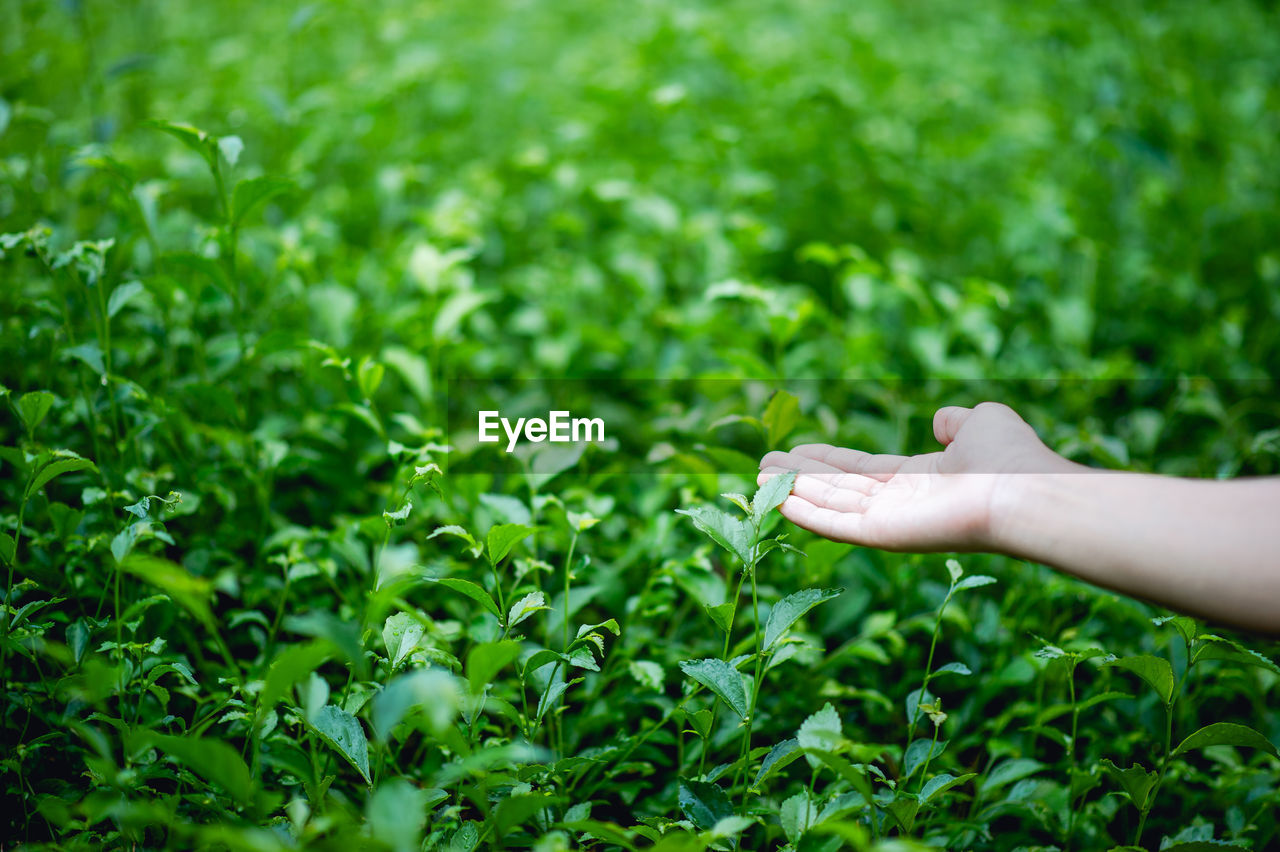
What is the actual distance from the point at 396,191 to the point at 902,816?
2167 mm

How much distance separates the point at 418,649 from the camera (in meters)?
1.17

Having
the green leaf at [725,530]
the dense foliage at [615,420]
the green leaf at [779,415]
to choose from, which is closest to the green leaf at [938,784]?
the dense foliage at [615,420]

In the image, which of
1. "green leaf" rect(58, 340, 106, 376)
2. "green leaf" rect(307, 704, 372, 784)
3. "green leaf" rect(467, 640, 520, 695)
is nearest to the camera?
"green leaf" rect(467, 640, 520, 695)

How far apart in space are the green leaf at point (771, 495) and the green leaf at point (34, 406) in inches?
41.7

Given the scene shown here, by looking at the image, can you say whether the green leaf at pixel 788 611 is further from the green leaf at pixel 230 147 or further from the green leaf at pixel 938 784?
the green leaf at pixel 230 147

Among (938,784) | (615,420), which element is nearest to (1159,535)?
(938,784)

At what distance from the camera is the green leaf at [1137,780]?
43.9 inches

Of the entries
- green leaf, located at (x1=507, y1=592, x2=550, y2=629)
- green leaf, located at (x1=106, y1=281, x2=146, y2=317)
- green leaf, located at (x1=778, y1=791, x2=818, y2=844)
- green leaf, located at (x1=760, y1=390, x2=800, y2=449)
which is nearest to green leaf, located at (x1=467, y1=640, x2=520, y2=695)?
green leaf, located at (x1=507, y1=592, x2=550, y2=629)

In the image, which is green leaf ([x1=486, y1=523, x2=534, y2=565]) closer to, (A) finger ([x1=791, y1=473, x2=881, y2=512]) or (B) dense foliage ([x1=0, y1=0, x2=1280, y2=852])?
(B) dense foliage ([x1=0, y1=0, x2=1280, y2=852])

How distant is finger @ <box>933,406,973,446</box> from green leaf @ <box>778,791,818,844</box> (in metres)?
0.59

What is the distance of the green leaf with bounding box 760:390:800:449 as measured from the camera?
1389 mm

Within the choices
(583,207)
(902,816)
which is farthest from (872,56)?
(902,816)

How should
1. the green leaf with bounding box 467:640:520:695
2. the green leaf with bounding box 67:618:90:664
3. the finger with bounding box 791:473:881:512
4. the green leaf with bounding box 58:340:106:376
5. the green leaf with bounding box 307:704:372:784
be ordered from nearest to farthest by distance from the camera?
the green leaf with bounding box 467:640:520:695 < the green leaf with bounding box 307:704:372:784 < the green leaf with bounding box 67:618:90:664 < the finger with bounding box 791:473:881:512 < the green leaf with bounding box 58:340:106:376

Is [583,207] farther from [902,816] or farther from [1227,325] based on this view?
[902,816]
